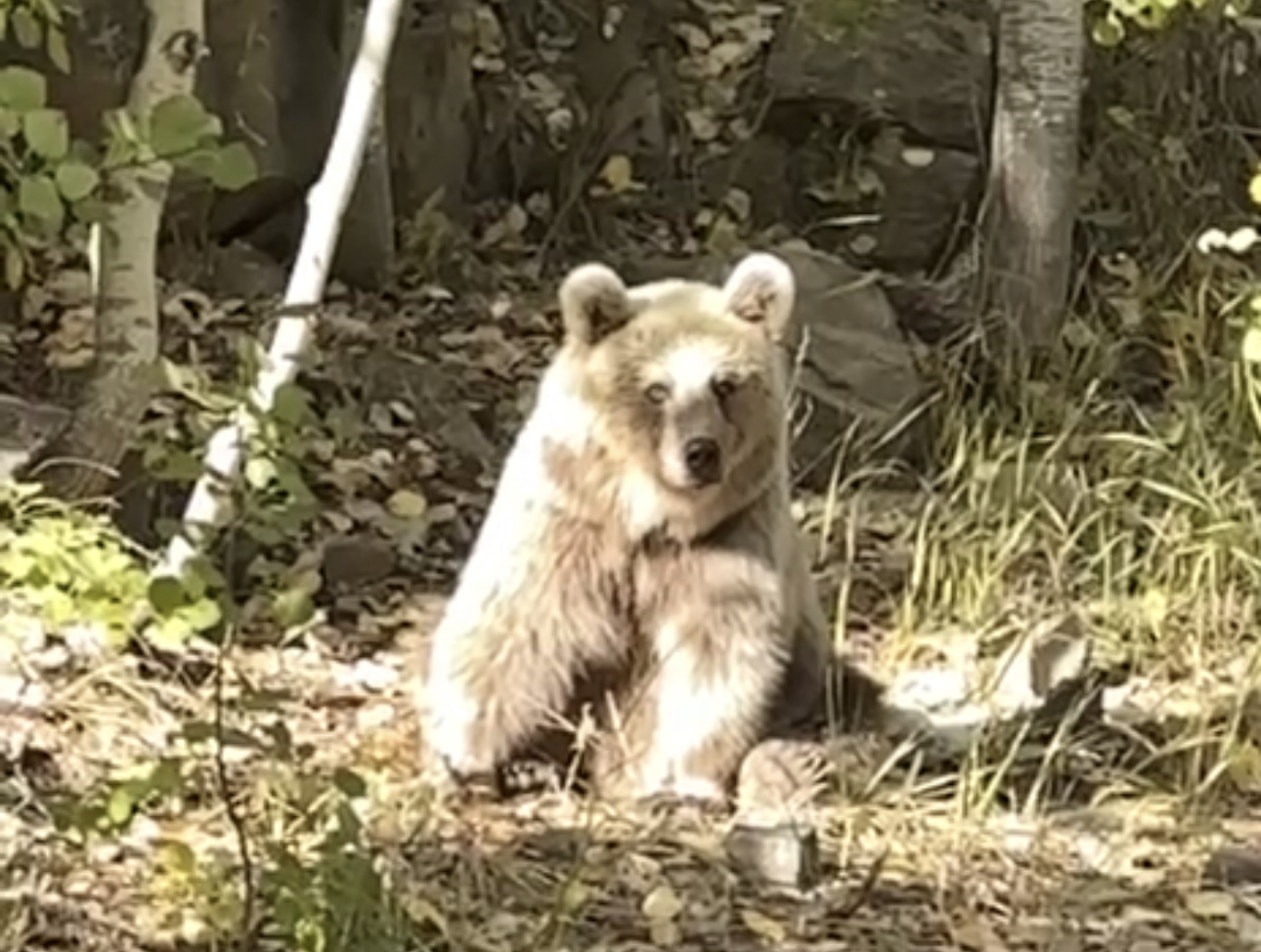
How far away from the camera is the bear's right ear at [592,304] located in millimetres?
5215

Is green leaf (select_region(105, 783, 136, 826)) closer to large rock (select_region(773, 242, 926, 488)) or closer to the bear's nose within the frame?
the bear's nose

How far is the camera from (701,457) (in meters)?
5.10

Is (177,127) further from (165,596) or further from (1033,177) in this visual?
(1033,177)

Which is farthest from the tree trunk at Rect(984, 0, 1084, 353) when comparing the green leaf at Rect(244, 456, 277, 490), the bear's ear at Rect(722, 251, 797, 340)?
the green leaf at Rect(244, 456, 277, 490)

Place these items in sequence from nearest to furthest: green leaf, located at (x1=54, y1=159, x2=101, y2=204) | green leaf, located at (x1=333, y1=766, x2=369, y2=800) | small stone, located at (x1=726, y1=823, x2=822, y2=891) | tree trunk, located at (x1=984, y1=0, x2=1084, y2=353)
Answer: green leaf, located at (x1=54, y1=159, x2=101, y2=204) → green leaf, located at (x1=333, y1=766, x2=369, y2=800) → small stone, located at (x1=726, y1=823, x2=822, y2=891) → tree trunk, located at (x1=984, y1=0, x2=1084, y2=353)

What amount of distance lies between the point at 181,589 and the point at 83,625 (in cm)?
198

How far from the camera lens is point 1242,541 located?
6328 millimetres

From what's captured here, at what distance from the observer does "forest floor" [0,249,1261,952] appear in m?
4.28

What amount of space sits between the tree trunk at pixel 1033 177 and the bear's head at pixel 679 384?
2274 mm

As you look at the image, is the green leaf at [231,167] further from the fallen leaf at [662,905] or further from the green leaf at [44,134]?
the fallen leaf at [662,905]

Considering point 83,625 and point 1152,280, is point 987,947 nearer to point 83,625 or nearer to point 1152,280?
point 83,625

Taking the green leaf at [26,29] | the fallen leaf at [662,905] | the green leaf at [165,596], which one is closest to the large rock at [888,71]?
the fallen leaf at [662,905]

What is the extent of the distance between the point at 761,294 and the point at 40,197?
8.46 ft

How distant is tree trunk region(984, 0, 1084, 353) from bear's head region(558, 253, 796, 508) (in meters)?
2.27
